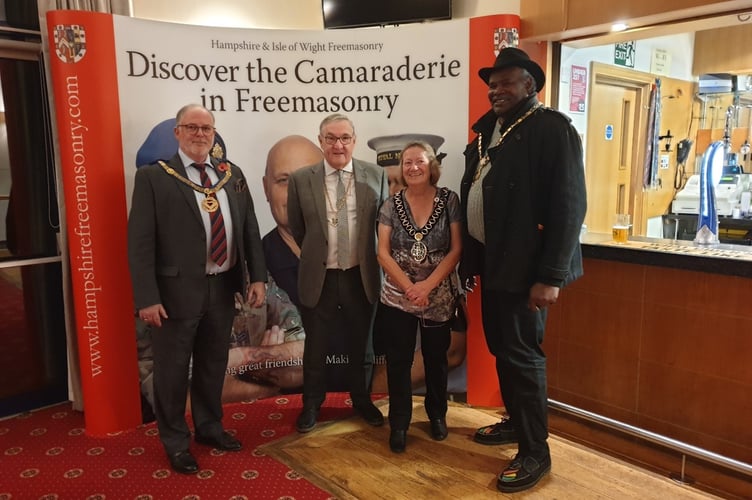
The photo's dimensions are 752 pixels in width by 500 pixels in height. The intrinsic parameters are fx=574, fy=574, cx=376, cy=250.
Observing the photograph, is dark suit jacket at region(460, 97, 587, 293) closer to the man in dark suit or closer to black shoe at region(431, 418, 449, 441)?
black shoe at region(431, 418, 449, 441)

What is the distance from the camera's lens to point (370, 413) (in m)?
2.97

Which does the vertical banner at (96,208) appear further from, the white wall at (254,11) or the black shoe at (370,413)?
the black shoe at (370,413)

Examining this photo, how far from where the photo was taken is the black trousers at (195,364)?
250 centimetres

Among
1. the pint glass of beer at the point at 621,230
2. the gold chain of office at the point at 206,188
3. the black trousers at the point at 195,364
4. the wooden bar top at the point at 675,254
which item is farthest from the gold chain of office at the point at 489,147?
the black trousers at the point at 195,364

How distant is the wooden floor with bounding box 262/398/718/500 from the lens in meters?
2.34

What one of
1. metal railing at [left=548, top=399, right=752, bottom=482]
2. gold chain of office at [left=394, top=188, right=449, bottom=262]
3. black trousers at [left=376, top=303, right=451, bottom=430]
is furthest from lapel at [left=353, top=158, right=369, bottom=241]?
metal railing at [left=548, top=399, right=752, bottom=482]

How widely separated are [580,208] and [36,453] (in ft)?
8.85

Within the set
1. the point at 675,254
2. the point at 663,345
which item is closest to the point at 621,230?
the point at 675,254

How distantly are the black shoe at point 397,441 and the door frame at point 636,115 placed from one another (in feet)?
7.12

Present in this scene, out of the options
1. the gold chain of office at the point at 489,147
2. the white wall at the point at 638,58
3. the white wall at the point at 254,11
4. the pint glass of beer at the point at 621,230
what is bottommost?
the pint glass of beer at the point at 621,230

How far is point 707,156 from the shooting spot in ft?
9.89

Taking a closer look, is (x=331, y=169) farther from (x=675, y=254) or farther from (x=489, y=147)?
(x=675, y=254)

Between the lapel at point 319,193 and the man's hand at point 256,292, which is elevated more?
the lapel at point 319,193

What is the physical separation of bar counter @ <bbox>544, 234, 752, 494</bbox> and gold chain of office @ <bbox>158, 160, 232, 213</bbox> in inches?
72.8
